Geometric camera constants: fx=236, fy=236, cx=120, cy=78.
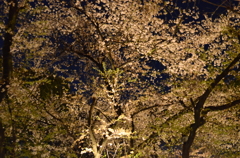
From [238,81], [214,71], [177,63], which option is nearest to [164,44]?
[177,63]

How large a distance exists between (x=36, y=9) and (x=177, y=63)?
649cm

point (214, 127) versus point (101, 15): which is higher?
point (101, 15)

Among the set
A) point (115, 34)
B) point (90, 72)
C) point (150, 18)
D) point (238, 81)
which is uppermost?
point (150, 18)

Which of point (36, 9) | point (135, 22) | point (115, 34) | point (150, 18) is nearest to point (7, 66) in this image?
point (36, 9)

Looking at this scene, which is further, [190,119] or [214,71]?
[190,119]

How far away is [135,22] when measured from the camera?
1105cm

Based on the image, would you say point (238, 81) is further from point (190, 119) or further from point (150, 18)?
point (150, 18)

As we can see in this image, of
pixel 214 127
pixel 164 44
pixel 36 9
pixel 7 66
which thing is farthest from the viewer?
pixel 214 127

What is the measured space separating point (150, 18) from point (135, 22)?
82cm

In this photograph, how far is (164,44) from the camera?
10.4 meters

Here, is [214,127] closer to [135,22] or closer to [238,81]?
[238,81]

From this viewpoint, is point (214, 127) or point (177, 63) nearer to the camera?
point (177, 63)

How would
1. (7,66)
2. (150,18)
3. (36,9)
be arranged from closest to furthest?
(7,66)
(36,9)
(150,18)

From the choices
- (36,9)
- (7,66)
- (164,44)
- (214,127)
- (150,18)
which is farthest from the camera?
(214,127)
